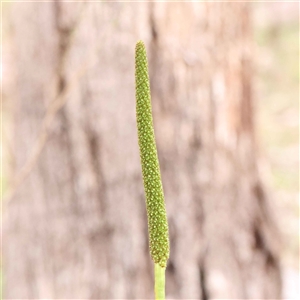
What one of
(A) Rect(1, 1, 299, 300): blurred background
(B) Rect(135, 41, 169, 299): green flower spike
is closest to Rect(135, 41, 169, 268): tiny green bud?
(B) Rect(135, 41, 169, 299): green flower spike

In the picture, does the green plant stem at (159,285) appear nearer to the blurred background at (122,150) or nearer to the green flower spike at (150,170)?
the green flower spike at (150,170)

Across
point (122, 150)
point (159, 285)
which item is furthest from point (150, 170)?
point (122, 150)

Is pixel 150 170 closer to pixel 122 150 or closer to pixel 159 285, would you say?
pixel 159 285

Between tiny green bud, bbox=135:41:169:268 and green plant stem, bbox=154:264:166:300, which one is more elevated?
tiny green bud, bbox=135:41:169:268

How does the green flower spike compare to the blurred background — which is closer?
the green flower spike

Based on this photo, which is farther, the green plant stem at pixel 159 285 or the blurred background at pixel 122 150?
the blurred background at pixel 122 150

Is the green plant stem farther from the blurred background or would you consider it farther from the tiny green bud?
the blurred background

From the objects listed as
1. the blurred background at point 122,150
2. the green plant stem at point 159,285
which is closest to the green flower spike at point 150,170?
the green plant stem at point 159,285
